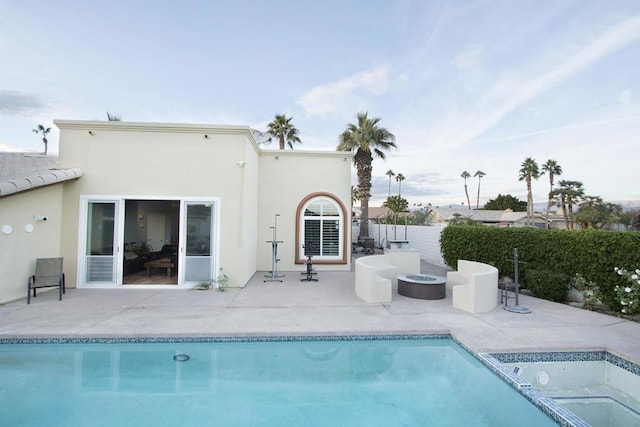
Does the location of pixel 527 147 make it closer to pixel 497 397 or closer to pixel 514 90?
pixel 514 90

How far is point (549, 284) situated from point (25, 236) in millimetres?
13311

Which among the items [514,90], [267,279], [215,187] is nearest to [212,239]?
[215,187]

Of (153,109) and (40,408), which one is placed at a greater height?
(153,109)

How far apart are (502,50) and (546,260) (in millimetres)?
6640

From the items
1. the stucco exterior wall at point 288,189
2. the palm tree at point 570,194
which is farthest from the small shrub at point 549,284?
the palm tree at point 570,194

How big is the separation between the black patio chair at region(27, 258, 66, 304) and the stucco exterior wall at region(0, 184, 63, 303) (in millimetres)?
346

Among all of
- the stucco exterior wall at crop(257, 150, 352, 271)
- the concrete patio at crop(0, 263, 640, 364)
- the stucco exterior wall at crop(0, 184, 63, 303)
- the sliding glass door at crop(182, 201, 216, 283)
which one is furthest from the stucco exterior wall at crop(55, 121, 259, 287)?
the stucco exterior wall at crop(257, 150, 352, 271)

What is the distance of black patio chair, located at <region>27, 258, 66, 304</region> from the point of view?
7324mm

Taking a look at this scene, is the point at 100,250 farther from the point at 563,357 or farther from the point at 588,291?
the point at 588,291

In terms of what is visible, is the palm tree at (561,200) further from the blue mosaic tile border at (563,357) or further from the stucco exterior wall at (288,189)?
the blue mosaic tile border at (563,357)

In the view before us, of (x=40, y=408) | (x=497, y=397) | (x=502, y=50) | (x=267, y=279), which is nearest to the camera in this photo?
(x=40, y=408)

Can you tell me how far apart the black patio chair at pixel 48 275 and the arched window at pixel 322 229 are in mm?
7277

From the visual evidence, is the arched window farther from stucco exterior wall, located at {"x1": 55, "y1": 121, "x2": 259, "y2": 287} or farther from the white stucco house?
stucco exterior wall, located at {"x1": 55, "y1": 121, "x2": 259, "y2": 287}

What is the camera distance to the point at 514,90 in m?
10.4
